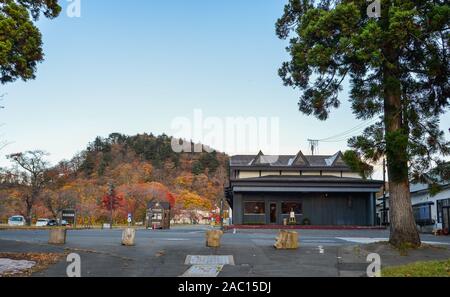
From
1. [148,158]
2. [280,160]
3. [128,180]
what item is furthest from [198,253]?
[148,158]

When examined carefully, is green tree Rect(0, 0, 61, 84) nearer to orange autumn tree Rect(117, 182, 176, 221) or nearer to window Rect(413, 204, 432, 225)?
window Rect(413, 204, 432, 225)

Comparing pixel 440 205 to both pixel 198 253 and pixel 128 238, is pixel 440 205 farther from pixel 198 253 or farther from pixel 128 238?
pixel 128 238

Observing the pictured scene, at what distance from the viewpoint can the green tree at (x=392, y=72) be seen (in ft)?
43.5

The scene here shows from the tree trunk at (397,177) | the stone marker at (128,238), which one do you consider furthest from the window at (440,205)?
the stone marker at (128,238)

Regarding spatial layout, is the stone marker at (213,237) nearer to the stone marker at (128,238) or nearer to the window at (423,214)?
the stone marker at (128,238)

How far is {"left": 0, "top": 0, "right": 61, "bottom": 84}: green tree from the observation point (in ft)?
38.4

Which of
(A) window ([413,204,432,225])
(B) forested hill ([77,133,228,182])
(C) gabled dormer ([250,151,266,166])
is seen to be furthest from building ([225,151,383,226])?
(B) forested hill ([77,133,228,182])

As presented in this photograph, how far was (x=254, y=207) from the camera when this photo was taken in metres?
36.6

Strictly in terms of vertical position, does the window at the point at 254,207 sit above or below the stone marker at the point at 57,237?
above

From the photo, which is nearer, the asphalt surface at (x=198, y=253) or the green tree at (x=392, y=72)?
the asphalt surface at (x=198, y=253)

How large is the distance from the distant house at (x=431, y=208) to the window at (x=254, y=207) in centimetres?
1206
